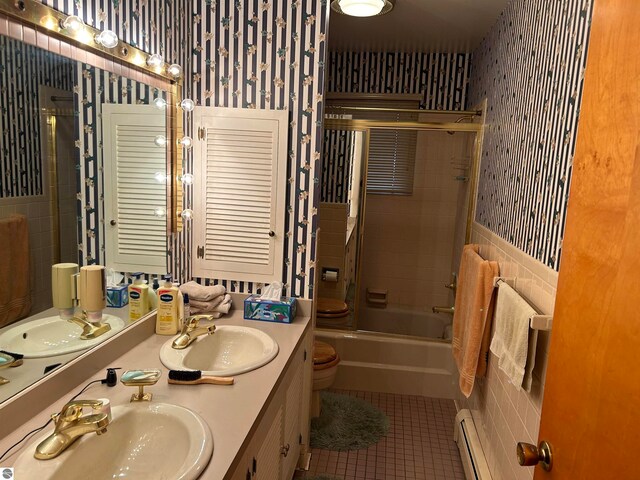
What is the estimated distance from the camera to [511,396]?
184 centimetres

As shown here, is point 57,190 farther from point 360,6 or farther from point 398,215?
point 398,215

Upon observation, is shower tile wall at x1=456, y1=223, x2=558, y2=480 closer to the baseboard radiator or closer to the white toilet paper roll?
the baseboard radiator

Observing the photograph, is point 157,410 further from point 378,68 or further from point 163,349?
point 378,68

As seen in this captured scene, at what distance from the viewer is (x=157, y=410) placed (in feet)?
4.06

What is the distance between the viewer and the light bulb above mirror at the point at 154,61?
1761 mm

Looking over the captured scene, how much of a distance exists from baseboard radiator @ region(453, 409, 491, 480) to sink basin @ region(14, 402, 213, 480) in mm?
1459

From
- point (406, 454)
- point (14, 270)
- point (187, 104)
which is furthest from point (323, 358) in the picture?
point (14, 270)

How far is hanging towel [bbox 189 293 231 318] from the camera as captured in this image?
6.81 feet

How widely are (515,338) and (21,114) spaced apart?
167 centimetres

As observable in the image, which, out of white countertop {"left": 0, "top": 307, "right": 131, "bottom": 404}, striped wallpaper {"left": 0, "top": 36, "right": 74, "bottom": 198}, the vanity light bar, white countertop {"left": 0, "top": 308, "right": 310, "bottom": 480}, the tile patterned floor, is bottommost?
the tile patterned floor

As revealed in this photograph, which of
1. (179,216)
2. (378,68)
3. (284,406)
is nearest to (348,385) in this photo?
(284,406)

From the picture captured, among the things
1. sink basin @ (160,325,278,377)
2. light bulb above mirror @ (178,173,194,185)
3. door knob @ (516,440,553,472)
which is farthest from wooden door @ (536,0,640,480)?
light bulb above mirror @ (178,173,194,185)

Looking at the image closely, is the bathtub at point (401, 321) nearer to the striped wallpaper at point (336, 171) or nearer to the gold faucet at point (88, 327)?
the striped wallpaper at point (336, 171)

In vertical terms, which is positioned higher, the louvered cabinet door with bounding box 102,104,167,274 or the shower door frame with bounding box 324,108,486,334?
the shower door frame with bounding box 324,108,486,334
